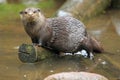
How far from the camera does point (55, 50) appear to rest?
641cm

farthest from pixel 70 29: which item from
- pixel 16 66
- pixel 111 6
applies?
pixel 111 6

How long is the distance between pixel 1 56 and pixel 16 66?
1.87 feet

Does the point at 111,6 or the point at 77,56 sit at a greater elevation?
the point at 111,6

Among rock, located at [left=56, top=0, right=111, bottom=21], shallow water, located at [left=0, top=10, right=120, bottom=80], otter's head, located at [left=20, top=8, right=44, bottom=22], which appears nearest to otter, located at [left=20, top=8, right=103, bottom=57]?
otter's head, located at [left=20, top=8, right=44, bottom=22]

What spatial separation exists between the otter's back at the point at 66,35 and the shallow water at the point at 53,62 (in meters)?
0.22

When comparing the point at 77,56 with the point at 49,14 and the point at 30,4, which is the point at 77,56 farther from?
the point at 30,4

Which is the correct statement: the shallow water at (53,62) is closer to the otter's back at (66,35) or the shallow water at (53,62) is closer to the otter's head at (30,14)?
the otter's back at (66,35)

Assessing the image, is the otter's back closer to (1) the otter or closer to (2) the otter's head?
(1) the otter

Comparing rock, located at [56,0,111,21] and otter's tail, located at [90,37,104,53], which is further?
rock, located at [56,0,111,21]

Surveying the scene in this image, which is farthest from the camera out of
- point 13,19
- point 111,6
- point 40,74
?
point 111,6

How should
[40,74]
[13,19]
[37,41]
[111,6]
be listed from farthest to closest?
[111,6], [13,19], [37,41], [40,74]

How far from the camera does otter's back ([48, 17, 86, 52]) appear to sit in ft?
20.6

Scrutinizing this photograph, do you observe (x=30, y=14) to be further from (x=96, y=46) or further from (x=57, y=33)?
(x=96, y=46)

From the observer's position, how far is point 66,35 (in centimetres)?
632
